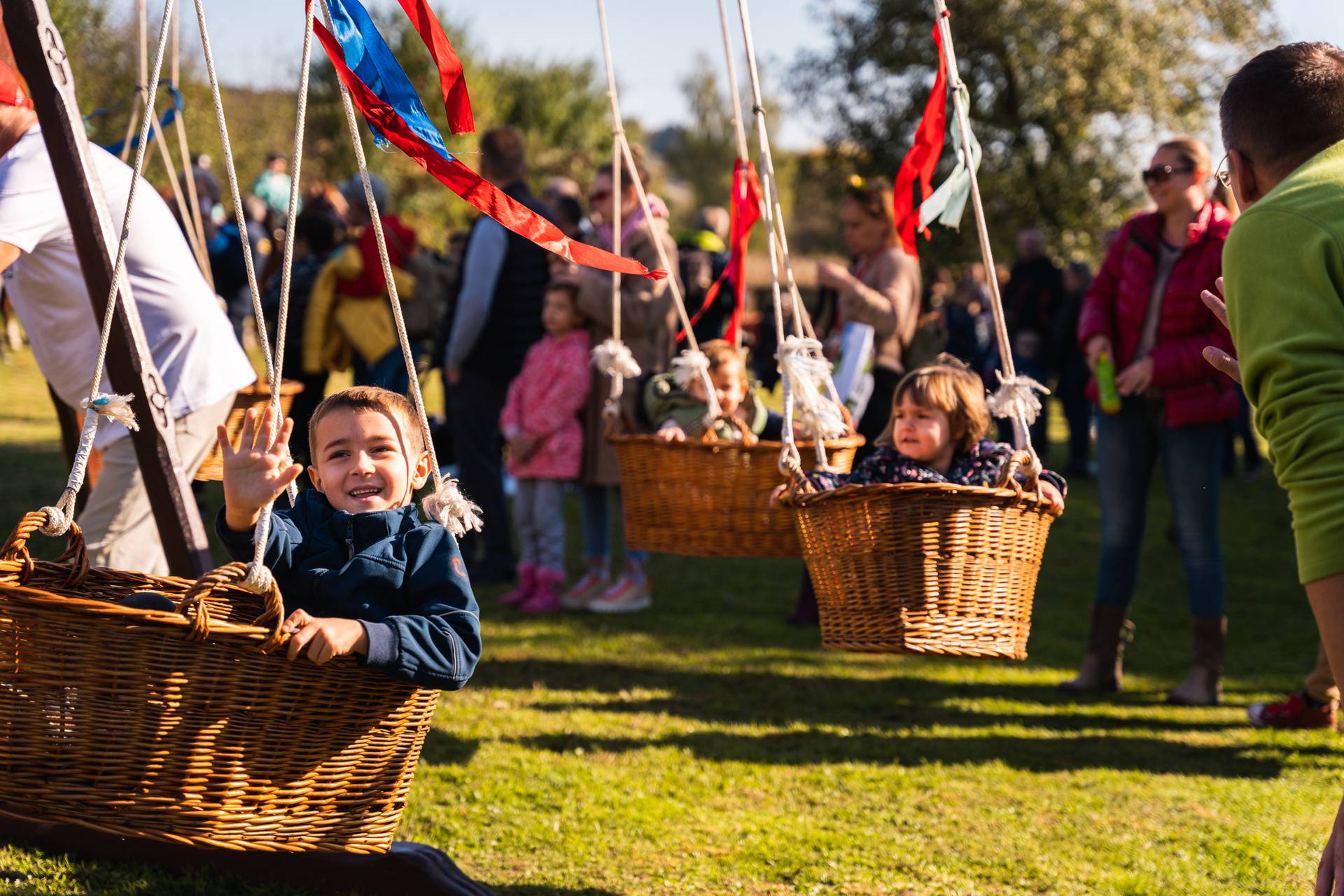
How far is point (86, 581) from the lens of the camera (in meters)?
2.64

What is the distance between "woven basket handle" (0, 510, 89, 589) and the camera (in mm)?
2512

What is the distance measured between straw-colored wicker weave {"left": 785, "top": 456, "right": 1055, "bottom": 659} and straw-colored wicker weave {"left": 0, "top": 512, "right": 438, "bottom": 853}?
1.34m

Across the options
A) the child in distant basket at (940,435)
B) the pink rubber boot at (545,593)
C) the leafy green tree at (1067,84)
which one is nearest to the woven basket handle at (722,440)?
the child in distant basket at (940,435)

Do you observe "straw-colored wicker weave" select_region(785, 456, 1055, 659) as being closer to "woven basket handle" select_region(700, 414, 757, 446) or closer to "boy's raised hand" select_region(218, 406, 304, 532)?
"woven basket handle" select_region(700, 414, 757, 446)

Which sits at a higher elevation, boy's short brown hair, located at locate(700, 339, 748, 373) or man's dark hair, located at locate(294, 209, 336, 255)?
man's dark hair, located at locate(294, 209, 336, 255)

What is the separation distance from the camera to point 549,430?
6.89m

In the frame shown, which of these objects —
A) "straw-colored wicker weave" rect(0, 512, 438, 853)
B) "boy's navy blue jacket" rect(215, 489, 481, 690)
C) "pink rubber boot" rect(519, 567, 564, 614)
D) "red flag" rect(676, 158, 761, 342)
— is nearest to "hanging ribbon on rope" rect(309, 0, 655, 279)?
"boy's navy blue jacket" rect(215, 489, 481, 690)

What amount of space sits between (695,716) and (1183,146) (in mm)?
2856

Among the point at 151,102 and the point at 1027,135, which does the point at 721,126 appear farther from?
the point at 151,102

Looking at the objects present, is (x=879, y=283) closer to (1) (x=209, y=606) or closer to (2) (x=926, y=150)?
(2) (x=926, y=150)

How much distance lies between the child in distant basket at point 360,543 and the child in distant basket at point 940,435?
1.47 metres

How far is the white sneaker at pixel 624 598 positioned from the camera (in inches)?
281

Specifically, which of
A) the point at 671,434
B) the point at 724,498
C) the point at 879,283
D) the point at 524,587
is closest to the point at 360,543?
the point at 724,498

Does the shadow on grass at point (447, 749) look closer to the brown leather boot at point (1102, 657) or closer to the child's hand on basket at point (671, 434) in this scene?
the child's hand on basket at point (671, 434)
